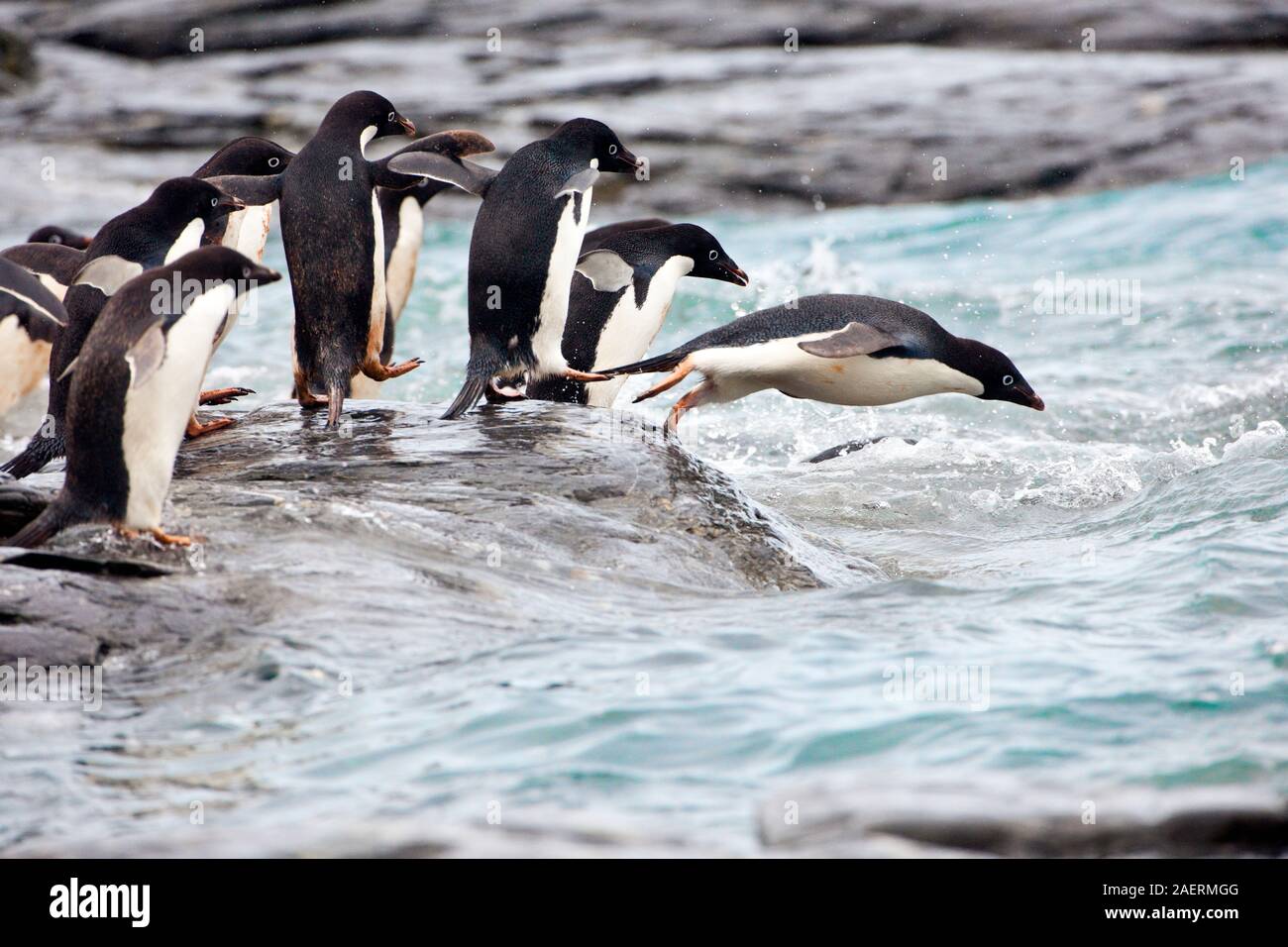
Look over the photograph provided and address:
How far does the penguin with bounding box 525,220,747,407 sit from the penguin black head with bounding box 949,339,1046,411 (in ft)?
3.57

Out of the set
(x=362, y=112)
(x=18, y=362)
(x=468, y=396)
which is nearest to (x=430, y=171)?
(x=362, y=112)

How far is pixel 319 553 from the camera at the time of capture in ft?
15.8

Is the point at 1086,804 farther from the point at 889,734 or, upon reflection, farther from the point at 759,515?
the point at 759,515

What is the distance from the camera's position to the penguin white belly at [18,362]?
8789mm

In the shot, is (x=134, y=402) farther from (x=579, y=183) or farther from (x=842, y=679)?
(x=579, y=183)

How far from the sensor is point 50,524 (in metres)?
4.80

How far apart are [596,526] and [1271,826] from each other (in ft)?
8.84

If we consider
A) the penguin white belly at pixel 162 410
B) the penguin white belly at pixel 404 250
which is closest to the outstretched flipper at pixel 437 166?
the penguin white belly at pixel 404 250

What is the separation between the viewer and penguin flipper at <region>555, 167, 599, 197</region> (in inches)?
258

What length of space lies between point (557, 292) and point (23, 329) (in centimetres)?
379

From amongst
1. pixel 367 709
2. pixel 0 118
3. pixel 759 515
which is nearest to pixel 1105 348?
pixel 759 515

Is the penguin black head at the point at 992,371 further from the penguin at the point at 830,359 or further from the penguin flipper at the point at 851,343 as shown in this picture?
the penguin flipper at the point at 851,343

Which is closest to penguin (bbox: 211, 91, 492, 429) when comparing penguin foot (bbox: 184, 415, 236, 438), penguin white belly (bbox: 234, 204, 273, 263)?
penguin foot (bbox: 184, 415, 236, 438)

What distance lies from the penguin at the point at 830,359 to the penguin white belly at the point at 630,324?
692 mm
